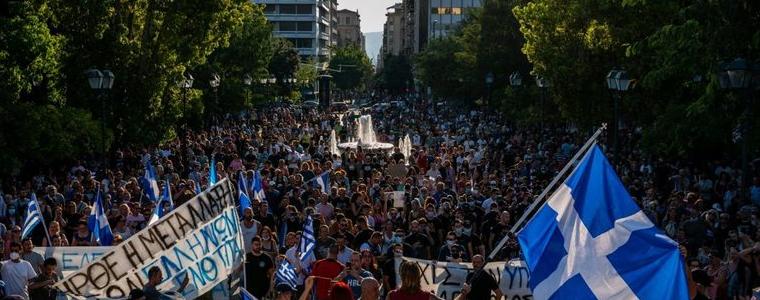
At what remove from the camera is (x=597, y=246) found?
32.4 feet

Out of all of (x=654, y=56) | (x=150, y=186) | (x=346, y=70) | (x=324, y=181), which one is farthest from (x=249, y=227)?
(x=346, y=70)

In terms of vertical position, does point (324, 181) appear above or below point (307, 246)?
below

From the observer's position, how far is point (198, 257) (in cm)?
1223

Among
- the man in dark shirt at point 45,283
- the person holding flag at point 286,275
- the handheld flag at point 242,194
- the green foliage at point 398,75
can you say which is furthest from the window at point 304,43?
the man in dark shirt at point 45,283

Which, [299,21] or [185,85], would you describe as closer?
[185,85]

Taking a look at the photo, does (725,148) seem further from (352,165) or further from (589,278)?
(589,278)

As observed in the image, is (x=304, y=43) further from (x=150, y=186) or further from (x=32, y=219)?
(x=32, y=219)

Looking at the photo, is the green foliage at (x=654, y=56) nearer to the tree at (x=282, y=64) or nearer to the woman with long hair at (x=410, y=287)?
the woman with long hair at (x=410, y=287)

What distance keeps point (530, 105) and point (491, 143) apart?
3769 millimetres

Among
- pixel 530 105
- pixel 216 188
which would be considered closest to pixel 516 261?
pixel 216 188

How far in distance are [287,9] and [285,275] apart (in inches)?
6444

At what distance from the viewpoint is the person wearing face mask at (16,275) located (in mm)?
14195

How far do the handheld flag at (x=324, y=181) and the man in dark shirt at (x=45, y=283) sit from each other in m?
→ 10.3

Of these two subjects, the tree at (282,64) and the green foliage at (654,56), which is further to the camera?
the tree at (282,64)
